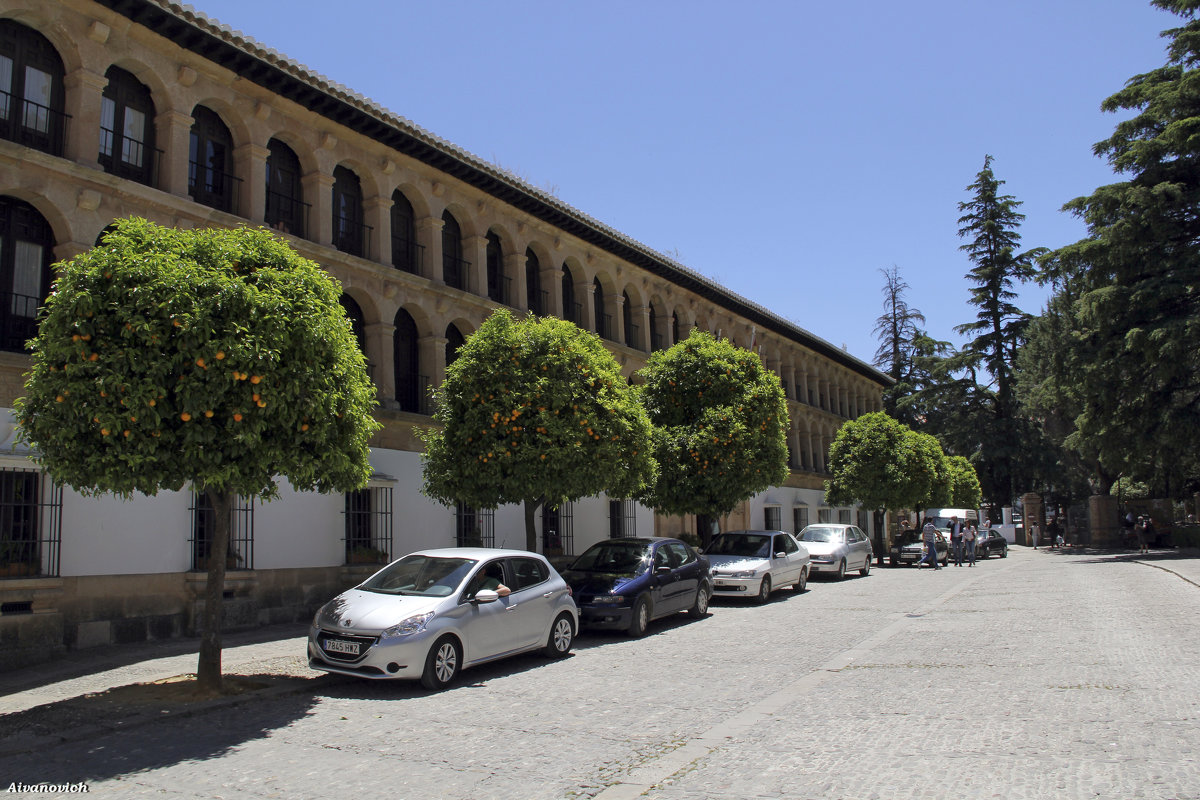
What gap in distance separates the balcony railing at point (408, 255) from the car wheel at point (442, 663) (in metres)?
11.9

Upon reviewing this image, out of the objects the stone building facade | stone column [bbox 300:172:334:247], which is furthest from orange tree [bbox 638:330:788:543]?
stone column [bbox 300:172:334:247]

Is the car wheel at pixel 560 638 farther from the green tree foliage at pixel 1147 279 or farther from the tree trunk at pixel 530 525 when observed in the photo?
the green tree foliage at pixel 1147 279

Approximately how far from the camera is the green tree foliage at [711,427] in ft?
66.5

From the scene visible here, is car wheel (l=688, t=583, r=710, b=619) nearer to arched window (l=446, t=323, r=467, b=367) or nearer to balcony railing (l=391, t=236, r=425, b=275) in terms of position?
arched window (l=446, t=323, r=467, b=367)

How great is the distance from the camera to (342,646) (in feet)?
30.9

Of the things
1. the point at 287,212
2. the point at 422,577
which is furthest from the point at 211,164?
the point at 422,577

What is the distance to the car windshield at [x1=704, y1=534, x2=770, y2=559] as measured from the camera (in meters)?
19.7

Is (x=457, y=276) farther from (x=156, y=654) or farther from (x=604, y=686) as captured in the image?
(x=604, y=686)

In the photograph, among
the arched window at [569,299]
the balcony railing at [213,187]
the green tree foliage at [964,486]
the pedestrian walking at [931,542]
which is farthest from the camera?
the green tree foliage at [964,486]

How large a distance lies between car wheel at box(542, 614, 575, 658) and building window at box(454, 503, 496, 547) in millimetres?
7809

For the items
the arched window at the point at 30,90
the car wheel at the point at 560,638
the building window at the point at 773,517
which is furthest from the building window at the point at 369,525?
the building window at the point at 773,517

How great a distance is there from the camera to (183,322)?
27.4 ft

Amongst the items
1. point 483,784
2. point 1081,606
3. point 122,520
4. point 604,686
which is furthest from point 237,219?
point 1081,606

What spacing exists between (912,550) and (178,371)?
29.9 m
